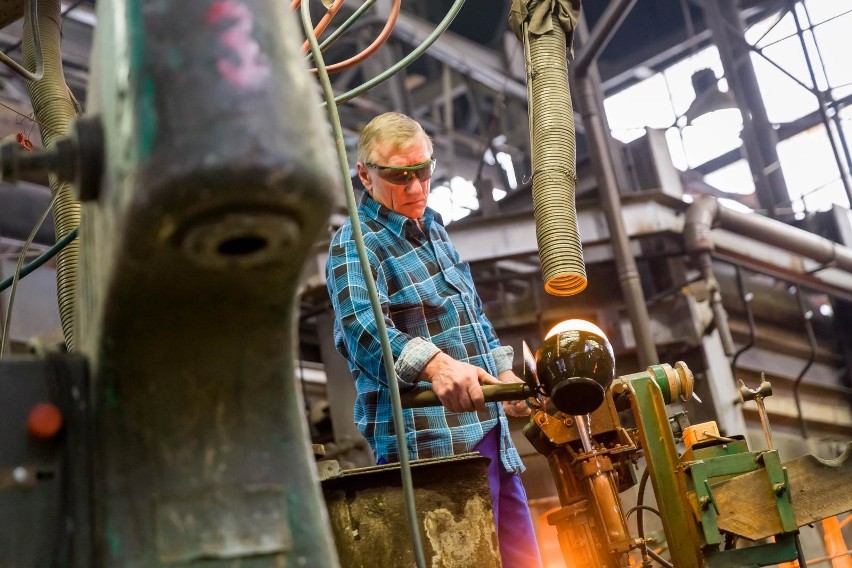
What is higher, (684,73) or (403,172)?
(684,73)

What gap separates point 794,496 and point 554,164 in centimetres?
103

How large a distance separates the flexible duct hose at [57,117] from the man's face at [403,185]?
79cm

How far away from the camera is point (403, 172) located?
2.57m

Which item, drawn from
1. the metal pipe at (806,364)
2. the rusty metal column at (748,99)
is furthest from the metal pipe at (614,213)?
the rusty metal column at (748,99)

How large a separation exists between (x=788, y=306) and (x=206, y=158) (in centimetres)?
818

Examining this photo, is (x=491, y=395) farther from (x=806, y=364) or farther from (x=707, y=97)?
(x=707, y=97)

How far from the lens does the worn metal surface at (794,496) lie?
2.17 metres

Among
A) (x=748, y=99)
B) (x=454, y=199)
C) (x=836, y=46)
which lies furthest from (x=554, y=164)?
(x=836, y=46)

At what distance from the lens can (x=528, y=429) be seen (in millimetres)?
2414

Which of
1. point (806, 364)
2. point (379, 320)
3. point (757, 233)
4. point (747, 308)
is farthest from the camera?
point (806, 364)

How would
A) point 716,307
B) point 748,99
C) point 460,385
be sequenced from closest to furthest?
1. point 460,385
2. point 716,307
3. point 748,99

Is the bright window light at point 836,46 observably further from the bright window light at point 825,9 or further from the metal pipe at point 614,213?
the metal pipe at point 614,213

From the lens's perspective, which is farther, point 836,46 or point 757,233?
point 836,46

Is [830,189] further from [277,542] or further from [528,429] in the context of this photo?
[277,542]
